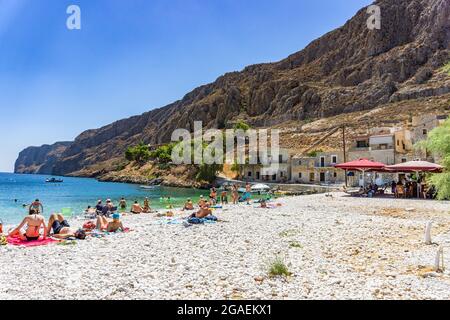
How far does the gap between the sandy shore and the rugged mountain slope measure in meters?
75.7

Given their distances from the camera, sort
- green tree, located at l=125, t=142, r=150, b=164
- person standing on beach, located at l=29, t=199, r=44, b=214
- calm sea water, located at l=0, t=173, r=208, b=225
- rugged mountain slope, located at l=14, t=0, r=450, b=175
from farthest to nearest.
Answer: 1. green tree, located at l=125, t=142, r=150, b=164
2. rugged mountain slope, located at l=14, t=0, r=450, b=175
3. calm sea water, located at l=0, t=173, r=208, b=225
4. person standing on beach, located at l=29, t=199, r=44, b=214

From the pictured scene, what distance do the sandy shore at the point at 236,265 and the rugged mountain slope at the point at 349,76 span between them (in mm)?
75723

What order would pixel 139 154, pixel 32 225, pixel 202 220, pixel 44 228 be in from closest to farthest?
1. pixel 32 225
2. pixel 44 228
3. pixel 202 220
4. pixel 139 154

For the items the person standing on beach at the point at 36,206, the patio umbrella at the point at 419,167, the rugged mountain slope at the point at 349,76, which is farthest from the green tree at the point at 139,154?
the person standing on beach at the point at 36,206

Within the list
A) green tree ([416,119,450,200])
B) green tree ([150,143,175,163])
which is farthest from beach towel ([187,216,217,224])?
green tree ([150,143,175,163])

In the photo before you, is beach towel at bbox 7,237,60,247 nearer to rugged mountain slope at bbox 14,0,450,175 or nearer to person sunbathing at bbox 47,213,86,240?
person sunbathing at bbox 47,213,86,240

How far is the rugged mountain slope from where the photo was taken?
94.8m

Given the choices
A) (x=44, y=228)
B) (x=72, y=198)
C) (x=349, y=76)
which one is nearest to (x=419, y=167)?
(x=44, y=228)

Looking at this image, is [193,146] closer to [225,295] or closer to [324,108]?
[324,108]

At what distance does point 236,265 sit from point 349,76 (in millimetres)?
112061

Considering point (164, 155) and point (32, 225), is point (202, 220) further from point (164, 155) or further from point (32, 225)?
point (164, 155)

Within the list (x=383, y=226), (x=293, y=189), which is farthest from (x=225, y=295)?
(x=293, y=189)

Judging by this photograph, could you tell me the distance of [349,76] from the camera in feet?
367

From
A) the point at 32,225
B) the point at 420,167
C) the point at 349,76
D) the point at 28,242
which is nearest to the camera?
the point at 28,242
